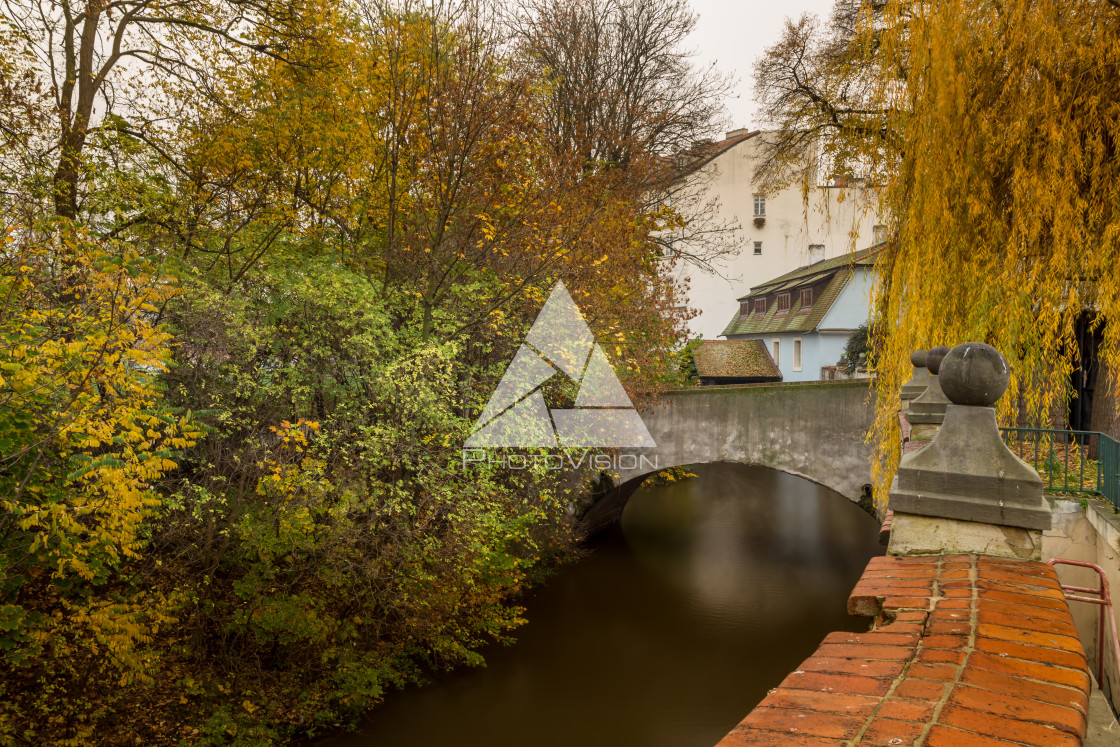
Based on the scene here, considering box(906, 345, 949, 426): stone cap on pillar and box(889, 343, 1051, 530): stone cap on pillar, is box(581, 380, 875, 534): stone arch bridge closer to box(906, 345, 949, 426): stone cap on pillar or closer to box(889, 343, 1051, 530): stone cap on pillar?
box(906, 345, 949, 426): stone cap on pillar

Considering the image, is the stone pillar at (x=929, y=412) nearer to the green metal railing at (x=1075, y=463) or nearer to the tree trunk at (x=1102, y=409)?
the green metal railing at (x=1075, y=463)

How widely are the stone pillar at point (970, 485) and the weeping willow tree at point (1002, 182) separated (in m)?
5.33

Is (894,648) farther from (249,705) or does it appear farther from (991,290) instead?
(249,705)

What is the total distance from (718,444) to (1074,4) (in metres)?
9.14

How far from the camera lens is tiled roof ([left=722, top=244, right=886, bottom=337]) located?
26.2m

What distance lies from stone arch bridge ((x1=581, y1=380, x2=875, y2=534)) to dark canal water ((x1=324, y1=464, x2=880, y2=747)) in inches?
116

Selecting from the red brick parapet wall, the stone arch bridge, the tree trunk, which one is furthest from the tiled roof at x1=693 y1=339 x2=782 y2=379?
the red brick parapet wall

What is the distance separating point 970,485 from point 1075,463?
810 cm


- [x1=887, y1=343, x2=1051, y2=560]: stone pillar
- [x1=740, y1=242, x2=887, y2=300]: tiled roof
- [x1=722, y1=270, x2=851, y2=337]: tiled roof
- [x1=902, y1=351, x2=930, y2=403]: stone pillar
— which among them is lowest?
[x1=887, y1=343, x2=1051, y2=560]: stone pillar

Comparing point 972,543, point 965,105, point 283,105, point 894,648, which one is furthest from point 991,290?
point 283,105

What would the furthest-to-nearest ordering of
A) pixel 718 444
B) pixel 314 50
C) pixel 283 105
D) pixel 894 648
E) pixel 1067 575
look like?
pixel 718 444
pixel 314 50
pixel 283 105
pixel 1067 575
pixel 894 648

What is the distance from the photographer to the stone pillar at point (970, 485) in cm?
247

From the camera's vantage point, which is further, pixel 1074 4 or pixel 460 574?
pixel 460 574

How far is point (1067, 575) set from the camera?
682cm
